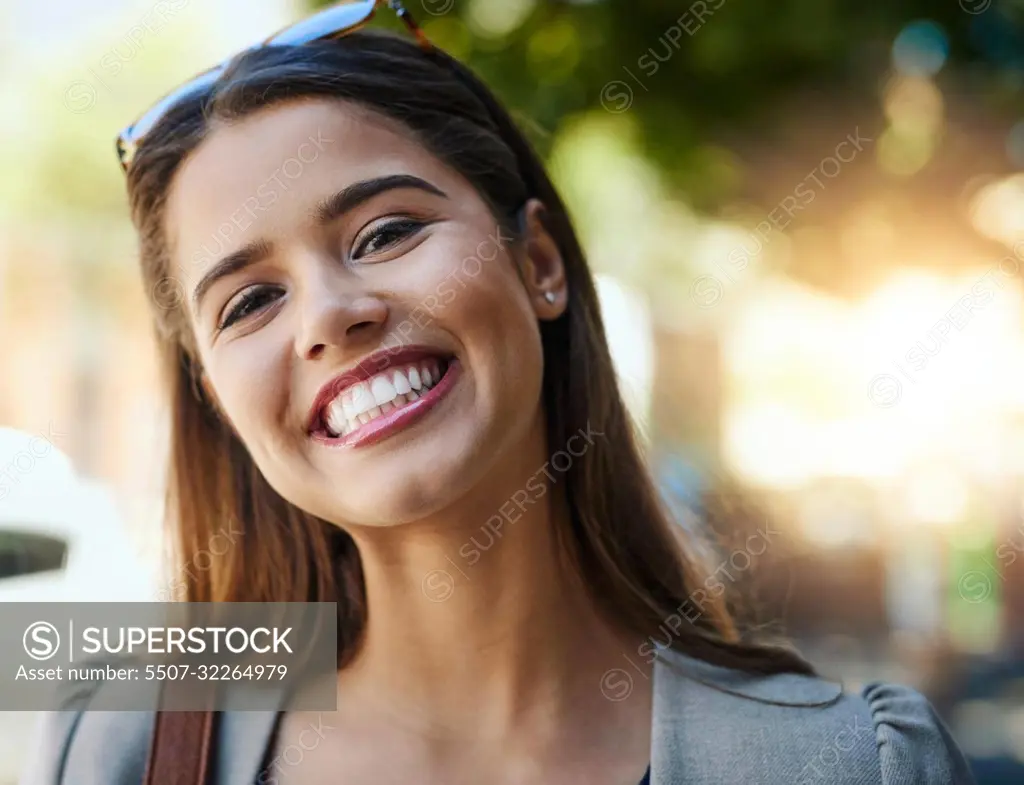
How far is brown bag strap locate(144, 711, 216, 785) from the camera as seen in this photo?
148 cm

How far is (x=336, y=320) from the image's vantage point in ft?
4.75

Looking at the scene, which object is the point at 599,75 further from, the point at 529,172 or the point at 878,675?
the point at 878,675

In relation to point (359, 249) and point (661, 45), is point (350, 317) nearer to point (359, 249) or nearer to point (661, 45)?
point (359, 249)

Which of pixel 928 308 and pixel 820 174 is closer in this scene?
pixel 820 174

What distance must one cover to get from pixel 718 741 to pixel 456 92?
Answer: 3.74 feet

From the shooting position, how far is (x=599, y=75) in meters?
3.82

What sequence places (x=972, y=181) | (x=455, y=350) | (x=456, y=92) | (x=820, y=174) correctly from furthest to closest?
(x=972, y=181) < (x=820, y=174) < (x=456, y=92) < (x=455, y=350)

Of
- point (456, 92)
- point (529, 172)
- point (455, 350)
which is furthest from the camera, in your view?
point (529, 172)

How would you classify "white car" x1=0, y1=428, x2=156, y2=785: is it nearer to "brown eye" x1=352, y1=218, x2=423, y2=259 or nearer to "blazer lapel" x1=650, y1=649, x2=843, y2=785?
"brown eye" x1=352, y1=218, x2=423, y2=259

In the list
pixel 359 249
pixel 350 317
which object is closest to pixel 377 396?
pixel 350 317

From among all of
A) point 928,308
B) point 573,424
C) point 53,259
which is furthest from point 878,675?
point 53,259

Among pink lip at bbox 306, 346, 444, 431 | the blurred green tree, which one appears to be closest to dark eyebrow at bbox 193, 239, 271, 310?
pink lip at bbox 306, 346, 444, 431

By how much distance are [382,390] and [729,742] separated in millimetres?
748

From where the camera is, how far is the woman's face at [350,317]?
148 cm
